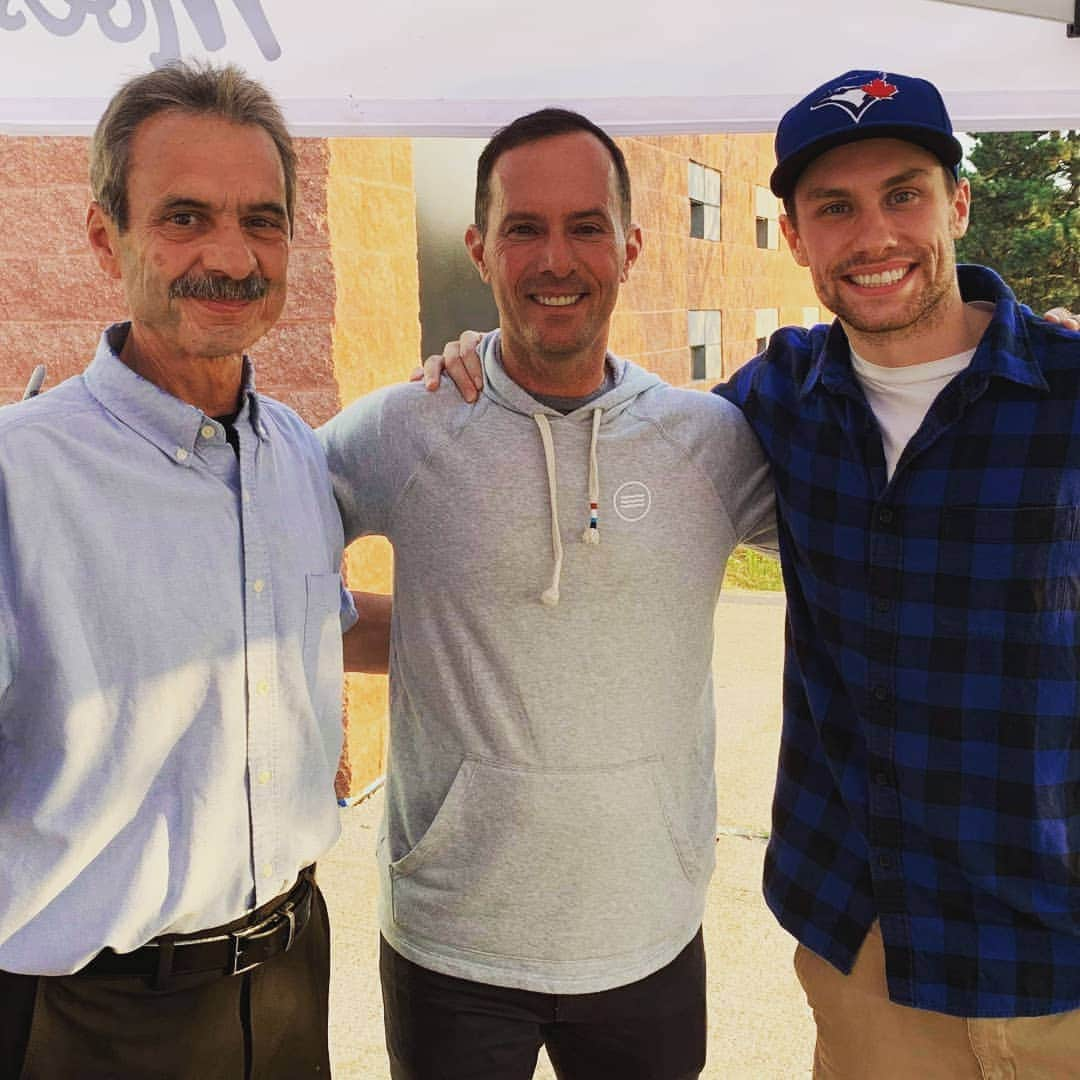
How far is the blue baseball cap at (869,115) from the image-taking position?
1.84m

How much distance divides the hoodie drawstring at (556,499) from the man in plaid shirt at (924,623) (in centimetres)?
35

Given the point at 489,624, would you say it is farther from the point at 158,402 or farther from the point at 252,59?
the point at 252,59

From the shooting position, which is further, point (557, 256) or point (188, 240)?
point (557, 256)

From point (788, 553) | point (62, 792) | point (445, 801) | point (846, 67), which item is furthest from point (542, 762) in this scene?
point (846, 67)

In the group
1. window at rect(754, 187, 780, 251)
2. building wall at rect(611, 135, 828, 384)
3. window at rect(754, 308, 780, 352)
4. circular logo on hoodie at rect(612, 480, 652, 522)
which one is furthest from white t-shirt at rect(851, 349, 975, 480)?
window at rect(754, 187, 780, 251)

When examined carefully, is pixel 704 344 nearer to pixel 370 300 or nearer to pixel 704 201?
pixel 704 201

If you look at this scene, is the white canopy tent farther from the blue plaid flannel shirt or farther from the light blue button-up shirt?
the light blue button-up shirt

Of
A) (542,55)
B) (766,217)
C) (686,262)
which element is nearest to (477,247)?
(542,55)

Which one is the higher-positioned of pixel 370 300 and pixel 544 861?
pixel 370 300

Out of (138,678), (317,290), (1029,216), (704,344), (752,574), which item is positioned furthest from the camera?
(1029,216)

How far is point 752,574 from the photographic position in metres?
12.4

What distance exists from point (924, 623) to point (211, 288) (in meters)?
1.22

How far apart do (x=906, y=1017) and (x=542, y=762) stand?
759 millimetres

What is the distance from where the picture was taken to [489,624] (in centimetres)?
193
